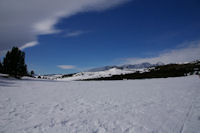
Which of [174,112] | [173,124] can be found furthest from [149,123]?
[174,112]

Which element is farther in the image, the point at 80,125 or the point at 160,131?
the point at 80,125

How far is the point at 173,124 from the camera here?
4785mm

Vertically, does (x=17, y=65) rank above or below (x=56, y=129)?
above

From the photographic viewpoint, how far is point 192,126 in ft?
14.9

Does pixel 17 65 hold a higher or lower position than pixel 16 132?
higher

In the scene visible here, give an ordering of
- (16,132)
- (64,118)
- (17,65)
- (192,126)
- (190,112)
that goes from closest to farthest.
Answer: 1. (16,132)
2. (192,126)
3. (64,118)
4. (190,112)
5. (17,65)

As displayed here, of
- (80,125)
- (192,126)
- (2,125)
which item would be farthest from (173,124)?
(2,125)

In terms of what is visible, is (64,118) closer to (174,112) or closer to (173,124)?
(173,124)

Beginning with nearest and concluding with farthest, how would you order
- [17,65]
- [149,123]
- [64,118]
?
[149,123], [64,118], [17,65]

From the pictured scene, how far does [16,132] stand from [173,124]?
562 cm

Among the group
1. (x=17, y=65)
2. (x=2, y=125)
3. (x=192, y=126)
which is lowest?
(x=192, y=126)

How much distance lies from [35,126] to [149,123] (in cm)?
433

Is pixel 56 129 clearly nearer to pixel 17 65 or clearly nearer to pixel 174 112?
pixel 174 112

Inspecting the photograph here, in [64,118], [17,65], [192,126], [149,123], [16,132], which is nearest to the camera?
[16,132]
